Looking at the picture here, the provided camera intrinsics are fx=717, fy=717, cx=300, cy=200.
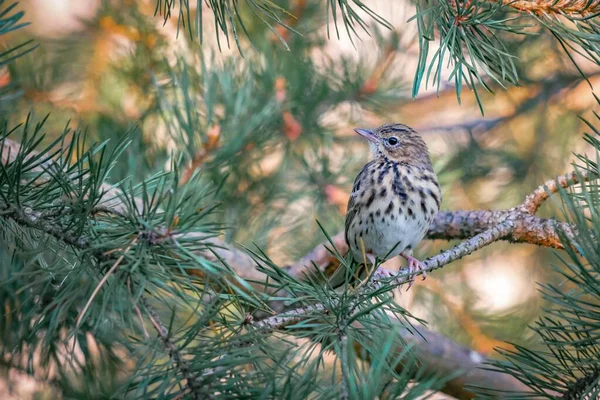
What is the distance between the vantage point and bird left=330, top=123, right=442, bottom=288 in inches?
112

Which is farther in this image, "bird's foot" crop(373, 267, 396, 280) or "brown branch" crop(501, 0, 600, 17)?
"bird's foot" crop(373, 267, 396, 280)

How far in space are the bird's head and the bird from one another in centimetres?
1

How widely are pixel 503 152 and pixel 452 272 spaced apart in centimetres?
63

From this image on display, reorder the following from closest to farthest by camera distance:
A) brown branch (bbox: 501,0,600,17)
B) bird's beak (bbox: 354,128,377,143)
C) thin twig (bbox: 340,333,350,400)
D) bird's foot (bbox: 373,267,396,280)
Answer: thin twig (bbox: 340,333,350,400), brown branch (bbox: 501,0,600,17), bird's foot (bbox: 373,267,396,280), bird's beak (bbox: 354,128,377,143)

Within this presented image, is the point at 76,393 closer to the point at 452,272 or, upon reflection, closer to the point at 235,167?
the point at 235,167

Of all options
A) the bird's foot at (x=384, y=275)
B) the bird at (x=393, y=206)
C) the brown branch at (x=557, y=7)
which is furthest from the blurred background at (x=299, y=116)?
the brown branch at (x=557, y=7)

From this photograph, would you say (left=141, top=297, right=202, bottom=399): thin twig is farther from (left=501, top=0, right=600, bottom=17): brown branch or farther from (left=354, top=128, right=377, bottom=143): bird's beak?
(left=354, top=128, right=377, bottom=143): bird's beak

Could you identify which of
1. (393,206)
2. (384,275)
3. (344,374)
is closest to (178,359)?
(344,374)

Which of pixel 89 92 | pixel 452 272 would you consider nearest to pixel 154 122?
pixel 89 92

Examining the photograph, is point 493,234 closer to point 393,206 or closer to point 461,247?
point 461,247

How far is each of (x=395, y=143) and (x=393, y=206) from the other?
41cm

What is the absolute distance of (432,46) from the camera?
408 cm

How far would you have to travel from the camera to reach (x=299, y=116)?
3229 mm

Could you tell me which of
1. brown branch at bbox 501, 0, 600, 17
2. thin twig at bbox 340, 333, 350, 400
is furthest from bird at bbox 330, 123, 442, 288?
thin twig at bbox 340, 333, 350, 400
